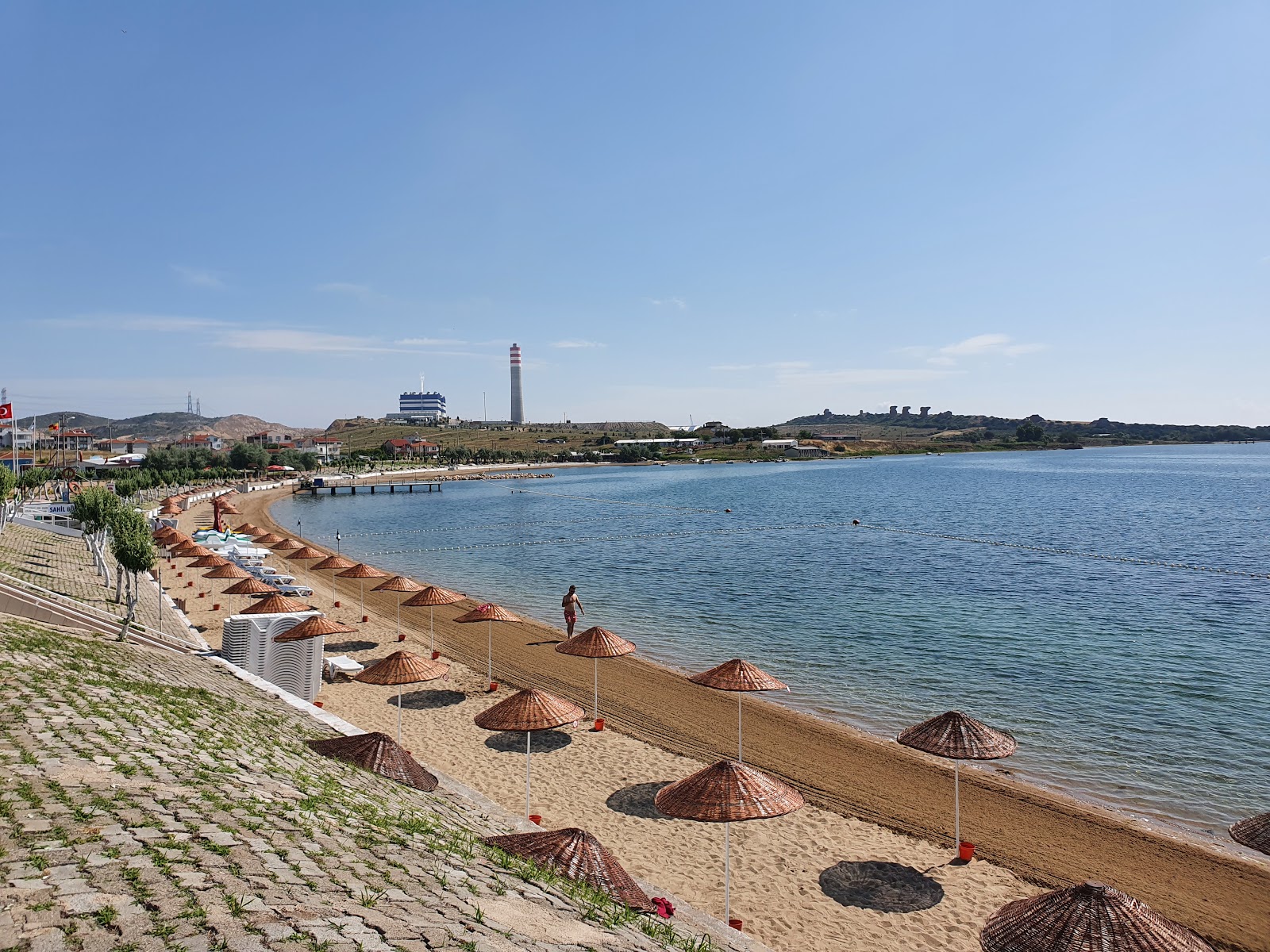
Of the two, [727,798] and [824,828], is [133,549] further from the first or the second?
[824,828]

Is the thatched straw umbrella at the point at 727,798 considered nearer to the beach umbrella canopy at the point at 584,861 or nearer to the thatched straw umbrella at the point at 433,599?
the beach umbrella canopy at the point at 584,861

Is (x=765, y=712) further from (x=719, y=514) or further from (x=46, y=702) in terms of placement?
(x=719, y=514)

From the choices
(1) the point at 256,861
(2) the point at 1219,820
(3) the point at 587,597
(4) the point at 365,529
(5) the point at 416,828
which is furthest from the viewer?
(4) the point at 365,529

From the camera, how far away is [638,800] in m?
14.2

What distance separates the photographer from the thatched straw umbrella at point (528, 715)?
13.6 m

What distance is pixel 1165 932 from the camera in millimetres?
7277

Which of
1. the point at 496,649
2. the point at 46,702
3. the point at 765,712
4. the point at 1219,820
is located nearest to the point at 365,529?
the point at 496,649

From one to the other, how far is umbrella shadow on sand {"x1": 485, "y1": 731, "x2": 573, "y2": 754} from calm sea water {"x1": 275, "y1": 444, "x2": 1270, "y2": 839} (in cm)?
737

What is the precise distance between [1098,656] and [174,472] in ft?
351

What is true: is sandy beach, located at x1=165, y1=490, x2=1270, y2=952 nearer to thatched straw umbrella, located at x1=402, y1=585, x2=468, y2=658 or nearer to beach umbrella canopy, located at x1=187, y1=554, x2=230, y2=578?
thatched straw umbrella, located at x1=402, y1=585, x2=468, y2=658

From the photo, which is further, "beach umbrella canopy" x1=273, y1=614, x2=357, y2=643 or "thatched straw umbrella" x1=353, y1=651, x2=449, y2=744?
"beach umbrella canopy" x1=273, y1=614, x2=357, y2=643

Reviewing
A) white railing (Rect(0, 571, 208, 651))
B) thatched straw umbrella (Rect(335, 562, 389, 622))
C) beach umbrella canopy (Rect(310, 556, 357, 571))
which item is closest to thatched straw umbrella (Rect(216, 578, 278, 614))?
beach umbrella canopy (Rect(310, 556, 357, 571))

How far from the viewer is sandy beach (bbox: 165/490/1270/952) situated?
10891mm

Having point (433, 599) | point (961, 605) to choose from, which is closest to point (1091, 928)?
point (433, 599)
